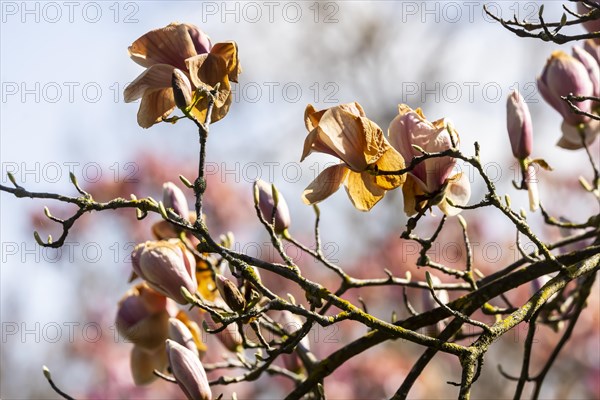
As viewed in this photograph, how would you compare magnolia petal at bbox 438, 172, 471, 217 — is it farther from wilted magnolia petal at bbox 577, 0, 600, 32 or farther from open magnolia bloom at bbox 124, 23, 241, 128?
wilted magnolia petal at bbox 577, 0, 600, 32

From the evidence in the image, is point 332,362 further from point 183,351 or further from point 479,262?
point 479,262

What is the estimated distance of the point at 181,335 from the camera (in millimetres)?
1164

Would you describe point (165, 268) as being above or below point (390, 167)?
below

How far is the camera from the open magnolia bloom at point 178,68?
1.02 m

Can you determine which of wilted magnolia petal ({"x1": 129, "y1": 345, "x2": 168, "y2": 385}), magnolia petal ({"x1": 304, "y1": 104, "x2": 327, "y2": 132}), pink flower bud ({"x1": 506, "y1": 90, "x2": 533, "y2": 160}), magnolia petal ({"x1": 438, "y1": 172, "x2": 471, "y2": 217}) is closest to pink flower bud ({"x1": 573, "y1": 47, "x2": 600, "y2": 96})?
pink flower bud ({"x1": 506, "y1": 90, "x2": 533, "y2": 160})

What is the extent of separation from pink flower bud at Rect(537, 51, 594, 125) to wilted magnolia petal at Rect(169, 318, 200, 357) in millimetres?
596

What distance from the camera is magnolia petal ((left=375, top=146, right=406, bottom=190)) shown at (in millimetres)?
964

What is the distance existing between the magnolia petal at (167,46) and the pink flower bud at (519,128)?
1.25 feet

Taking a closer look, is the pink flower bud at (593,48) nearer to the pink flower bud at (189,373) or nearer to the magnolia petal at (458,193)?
the magnolia petal at (458,193)

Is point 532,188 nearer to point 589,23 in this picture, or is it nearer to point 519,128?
point 519,128

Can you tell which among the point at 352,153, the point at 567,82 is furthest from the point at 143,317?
the point at 567,82

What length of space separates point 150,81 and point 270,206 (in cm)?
25

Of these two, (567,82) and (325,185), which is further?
(567,82)

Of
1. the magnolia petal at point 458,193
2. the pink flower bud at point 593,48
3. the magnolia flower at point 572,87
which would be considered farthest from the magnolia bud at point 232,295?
the pink flower bud at point 593,48
